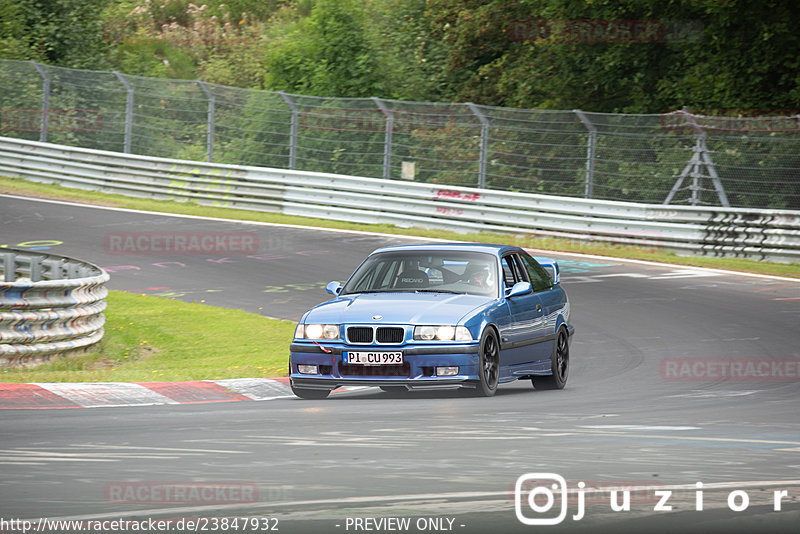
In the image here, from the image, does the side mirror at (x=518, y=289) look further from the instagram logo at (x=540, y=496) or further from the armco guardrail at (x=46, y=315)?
the armco guardrail at (x=46, y=315)

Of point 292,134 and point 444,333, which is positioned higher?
point 292,134

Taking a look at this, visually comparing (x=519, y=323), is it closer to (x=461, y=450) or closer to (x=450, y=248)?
(x=450, y=248)

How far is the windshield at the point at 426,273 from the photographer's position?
452 inches

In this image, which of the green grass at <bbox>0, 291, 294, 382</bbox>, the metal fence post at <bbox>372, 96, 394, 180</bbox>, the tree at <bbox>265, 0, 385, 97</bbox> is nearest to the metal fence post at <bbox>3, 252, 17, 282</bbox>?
the green grass at <bbox>0, 291, 294, 382</bbox>

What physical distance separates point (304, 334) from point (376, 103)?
18.0m

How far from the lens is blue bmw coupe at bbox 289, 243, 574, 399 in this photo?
10328 mm

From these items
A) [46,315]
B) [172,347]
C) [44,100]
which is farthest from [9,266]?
[44,100]

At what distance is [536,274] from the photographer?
1255cm

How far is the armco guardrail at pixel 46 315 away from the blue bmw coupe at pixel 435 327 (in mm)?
3460

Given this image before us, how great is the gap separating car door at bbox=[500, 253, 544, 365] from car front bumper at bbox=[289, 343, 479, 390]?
78 cm

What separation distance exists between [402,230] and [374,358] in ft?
54.0

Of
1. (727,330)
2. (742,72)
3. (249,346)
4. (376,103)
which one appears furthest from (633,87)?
(249,346)

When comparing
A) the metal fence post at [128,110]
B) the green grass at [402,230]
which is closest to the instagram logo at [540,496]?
the green grass at [402,230]

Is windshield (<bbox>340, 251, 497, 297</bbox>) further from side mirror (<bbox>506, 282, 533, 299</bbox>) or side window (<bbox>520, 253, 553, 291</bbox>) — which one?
side window (<bbox>520, 253, 553, 291</bbox>)
